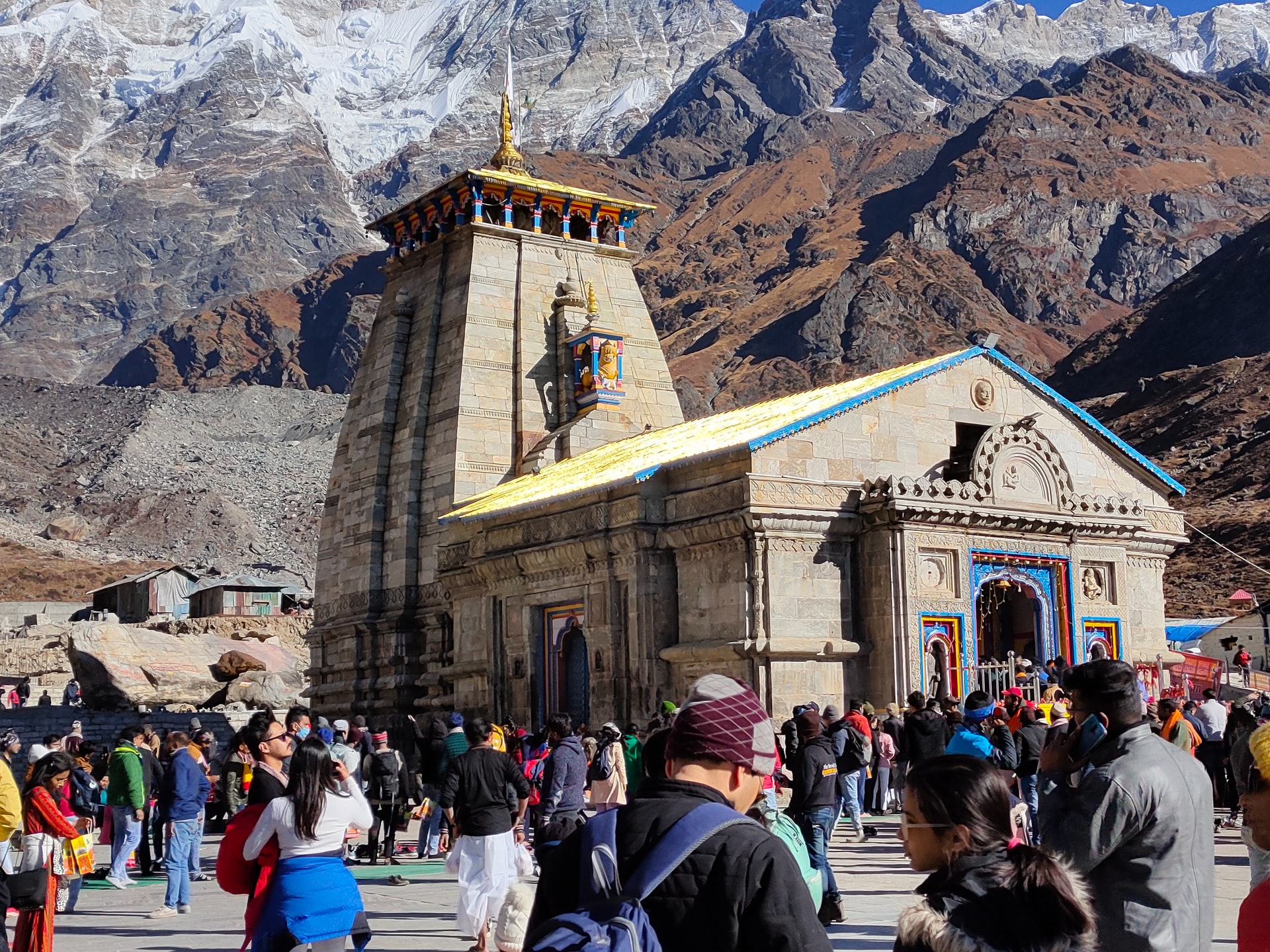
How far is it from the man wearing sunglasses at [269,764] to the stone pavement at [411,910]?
112 inches

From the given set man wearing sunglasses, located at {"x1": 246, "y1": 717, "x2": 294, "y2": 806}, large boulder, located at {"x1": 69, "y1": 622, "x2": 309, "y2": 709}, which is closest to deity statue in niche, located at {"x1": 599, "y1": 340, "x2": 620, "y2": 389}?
large boulder, located at {"x1": 69, "y1": 622, "x2": 309, "y2": 709}

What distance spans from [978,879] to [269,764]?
5.89m

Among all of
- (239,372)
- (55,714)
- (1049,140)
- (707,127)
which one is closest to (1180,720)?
(55,714)

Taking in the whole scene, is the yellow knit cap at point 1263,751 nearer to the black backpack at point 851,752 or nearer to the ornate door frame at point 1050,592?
the black backpack at point 851,752

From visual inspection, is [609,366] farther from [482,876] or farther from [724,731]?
[724,731]

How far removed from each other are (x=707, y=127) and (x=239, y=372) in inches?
2585

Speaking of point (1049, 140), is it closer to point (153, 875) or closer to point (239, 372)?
point (239, 372)

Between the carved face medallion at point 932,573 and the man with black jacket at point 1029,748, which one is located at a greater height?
the carved face medallion at point 932,573

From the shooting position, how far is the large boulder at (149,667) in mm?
44406

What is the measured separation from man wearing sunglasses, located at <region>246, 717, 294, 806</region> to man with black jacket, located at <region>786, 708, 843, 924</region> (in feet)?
14.3

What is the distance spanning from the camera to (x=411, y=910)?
550 inches

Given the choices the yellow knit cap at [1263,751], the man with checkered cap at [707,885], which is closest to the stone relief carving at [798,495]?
the yellow knit cap at [1263,751]

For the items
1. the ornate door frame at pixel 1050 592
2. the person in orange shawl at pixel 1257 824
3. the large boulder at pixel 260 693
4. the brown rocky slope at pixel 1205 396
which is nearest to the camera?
the person in orange shawl at pixel 1257 824

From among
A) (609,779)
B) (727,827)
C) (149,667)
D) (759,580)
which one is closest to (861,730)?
(609,779)
